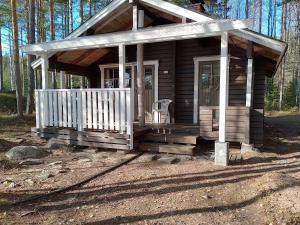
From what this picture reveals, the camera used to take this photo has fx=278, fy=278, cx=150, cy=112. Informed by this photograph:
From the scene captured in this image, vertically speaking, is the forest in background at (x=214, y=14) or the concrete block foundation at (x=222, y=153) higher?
the forest in background at (x=214, y=14)

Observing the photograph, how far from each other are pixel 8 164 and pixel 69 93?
7.80ft

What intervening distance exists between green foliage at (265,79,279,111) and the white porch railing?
19441mm

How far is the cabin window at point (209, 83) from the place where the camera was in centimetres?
864

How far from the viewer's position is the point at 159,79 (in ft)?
30.5

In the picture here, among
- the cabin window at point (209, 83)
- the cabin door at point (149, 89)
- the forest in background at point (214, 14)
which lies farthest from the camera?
the forest in background at point (214, 14)

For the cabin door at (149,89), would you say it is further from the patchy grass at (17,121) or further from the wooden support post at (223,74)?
the patchy grass at (17,121)

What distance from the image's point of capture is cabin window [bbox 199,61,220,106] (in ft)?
28.3

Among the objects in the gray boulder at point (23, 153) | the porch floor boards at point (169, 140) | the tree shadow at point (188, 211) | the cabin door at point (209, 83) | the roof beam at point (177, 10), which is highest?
the roof beam at point (177, 10)

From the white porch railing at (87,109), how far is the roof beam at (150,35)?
3.72ft

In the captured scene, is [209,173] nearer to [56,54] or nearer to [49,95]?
[49,95]

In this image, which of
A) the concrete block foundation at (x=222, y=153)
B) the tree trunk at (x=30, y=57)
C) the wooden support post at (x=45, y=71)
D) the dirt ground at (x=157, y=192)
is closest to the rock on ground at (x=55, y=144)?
the dirt ground at (x=157, y=192)

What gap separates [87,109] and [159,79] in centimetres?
313

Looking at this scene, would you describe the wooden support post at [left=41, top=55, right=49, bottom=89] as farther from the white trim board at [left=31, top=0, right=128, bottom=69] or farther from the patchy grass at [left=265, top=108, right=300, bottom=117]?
the patchy grass at [left=265, top=108, right=300, bottom=117]

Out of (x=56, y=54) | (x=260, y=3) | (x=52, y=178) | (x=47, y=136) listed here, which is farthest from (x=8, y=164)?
(x=260, y=3)
